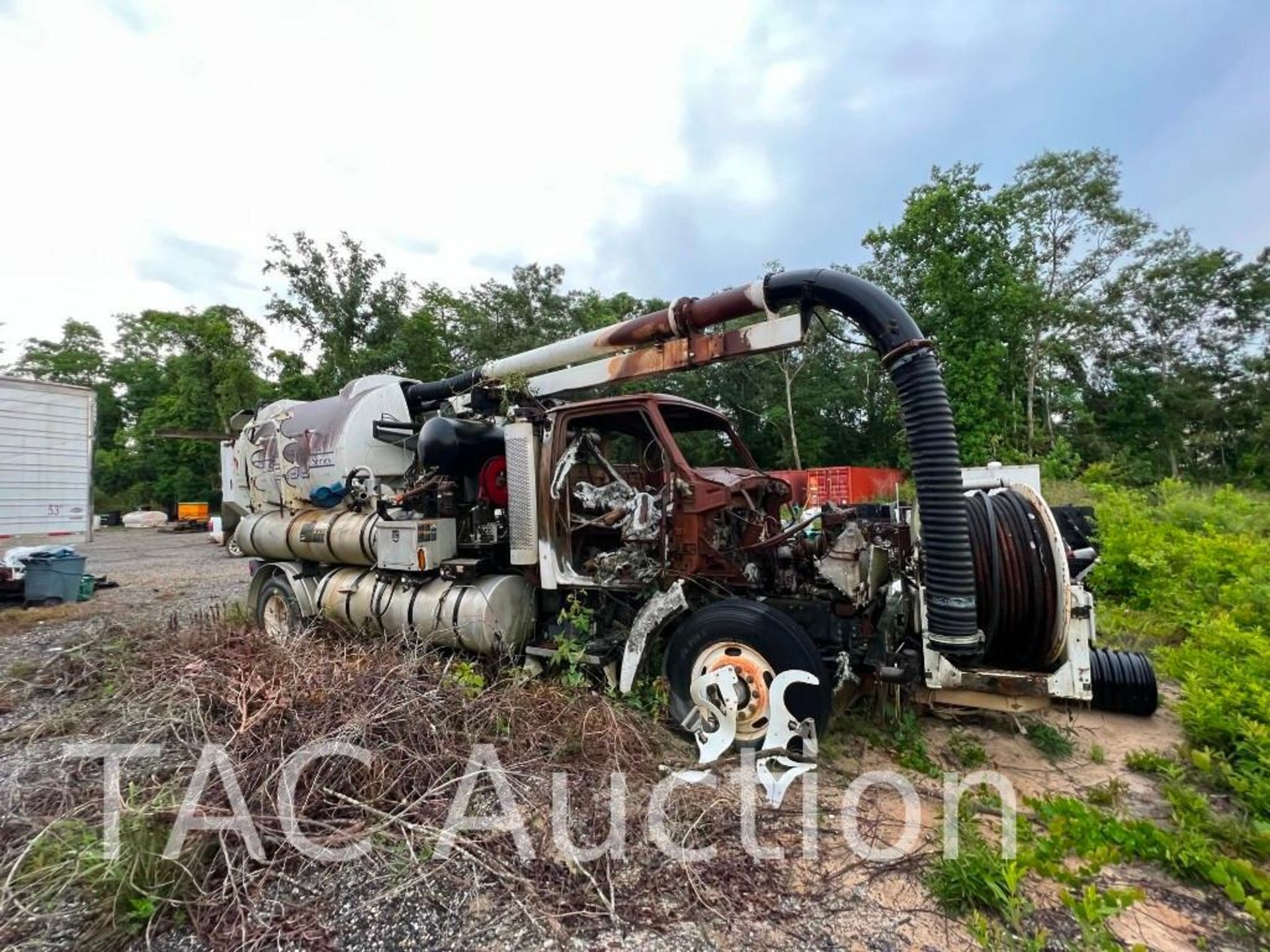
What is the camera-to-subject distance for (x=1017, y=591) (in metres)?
3.10

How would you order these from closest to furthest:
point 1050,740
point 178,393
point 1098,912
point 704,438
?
point 1098,912, point 1050,740, point 704,438, point 178,393

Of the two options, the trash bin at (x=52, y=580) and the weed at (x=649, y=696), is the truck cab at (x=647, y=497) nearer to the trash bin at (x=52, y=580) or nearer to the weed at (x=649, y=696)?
the weed at (x=649, y=696)

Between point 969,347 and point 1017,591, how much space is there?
2169 cm

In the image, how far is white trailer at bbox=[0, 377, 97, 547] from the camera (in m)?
8.39

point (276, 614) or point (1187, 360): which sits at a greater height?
point (1187, 360)

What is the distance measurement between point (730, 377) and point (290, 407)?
27.5 m

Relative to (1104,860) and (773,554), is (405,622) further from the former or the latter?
(1104,860)

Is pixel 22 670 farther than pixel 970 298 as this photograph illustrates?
No

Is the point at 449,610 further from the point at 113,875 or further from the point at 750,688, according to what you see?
the point at 113,875

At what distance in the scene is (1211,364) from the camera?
29.6 m

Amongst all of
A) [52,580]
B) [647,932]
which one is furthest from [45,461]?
[647,932]

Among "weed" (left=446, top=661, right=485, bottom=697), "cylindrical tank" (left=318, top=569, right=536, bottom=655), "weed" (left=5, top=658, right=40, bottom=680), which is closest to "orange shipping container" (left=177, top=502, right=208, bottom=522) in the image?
"weed" (left=5, top=658, right=40, bottom=680)

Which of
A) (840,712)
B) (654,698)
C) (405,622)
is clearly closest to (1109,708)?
(840,712)

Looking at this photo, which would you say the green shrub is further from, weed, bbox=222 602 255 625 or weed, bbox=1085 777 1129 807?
weed, bbox=222 602 255 625
